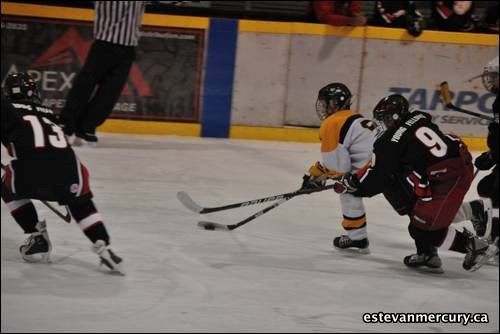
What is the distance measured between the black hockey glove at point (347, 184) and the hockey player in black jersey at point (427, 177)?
0.10 metres

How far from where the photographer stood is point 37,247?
4.36 metres

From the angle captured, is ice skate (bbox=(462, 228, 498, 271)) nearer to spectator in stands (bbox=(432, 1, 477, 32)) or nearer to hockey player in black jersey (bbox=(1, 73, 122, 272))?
hockey player in black jersey (bbox=(1, 73, 122, 272))

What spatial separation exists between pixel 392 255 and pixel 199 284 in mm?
1100

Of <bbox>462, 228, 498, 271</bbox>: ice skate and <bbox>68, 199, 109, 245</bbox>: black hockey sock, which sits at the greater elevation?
<bbox>68, 199, 109, 245</bbox>: black hockey sock

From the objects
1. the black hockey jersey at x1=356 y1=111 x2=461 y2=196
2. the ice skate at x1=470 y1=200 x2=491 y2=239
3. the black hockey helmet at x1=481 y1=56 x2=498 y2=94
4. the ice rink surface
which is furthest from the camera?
the ice skate at x1=470 y1=200 x2=491 y2=239

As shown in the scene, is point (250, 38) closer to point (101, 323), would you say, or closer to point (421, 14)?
point (421, 14)

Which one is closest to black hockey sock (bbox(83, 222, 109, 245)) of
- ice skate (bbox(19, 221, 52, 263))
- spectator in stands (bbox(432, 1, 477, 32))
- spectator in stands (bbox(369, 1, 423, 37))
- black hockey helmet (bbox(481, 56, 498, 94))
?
ice skate (bbox(19, 221, 52, 263))

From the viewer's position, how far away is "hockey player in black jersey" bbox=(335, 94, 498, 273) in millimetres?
4523

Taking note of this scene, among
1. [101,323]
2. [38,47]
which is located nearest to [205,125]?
[38,47]

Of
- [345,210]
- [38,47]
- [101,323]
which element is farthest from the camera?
[38,47]

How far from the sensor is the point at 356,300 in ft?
13.6

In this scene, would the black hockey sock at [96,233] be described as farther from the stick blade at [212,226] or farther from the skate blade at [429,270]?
the skate blade at [429,270]

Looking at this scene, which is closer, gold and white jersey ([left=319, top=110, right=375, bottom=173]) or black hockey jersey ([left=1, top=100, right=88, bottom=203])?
black hockey jersey ([left=1, top=100, right=88, bottom=203])

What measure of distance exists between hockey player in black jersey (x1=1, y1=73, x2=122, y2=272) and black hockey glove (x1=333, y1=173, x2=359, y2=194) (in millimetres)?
1049
